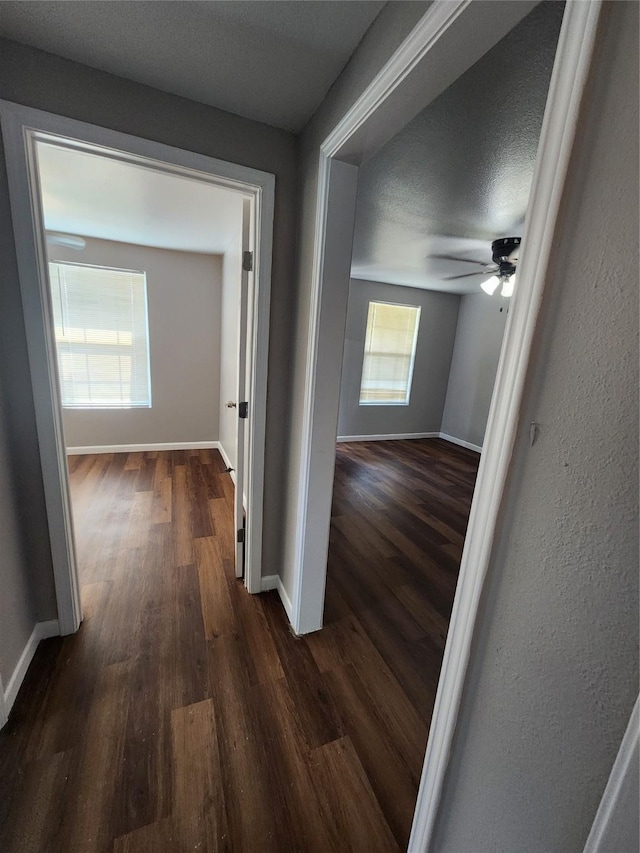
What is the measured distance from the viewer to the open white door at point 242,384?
1719 mm

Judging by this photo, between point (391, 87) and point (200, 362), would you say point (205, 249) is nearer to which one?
point (200, 362)

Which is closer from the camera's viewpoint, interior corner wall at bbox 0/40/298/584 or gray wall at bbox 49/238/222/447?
interior corner wall at bbox 0/40/298/584

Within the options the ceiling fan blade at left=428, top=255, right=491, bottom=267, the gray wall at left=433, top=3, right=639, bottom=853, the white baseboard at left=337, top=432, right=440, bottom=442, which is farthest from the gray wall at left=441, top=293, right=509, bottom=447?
the gray wall at left=433, top=3, right=639, bottom=853

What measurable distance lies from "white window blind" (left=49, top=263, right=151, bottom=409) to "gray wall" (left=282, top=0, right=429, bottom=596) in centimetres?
304

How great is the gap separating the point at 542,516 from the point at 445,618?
171cm

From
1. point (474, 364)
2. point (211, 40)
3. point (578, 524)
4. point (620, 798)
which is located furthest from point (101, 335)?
point (474, 364)

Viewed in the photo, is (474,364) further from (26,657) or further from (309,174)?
(26,657)

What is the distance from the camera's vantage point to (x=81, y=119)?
1267 mm

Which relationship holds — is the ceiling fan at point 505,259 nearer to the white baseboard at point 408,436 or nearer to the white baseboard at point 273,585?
the white baseboard at point 273,585

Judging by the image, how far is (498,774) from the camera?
0.65m

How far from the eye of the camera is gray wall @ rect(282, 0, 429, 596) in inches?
37.0

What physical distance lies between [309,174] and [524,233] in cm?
124

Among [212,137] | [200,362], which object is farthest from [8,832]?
[200,362]

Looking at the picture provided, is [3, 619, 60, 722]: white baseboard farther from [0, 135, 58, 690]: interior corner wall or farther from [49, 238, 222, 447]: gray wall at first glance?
[49, 238, 222, 447]: gray wall
